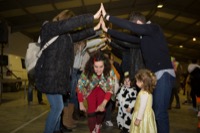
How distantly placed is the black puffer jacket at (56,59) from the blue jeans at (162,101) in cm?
105

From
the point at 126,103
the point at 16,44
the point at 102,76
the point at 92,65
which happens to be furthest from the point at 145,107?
the point at 16,44

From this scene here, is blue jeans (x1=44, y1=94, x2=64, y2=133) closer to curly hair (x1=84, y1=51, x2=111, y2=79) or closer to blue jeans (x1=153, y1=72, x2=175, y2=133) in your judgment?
curly hair (x1=84, y1=51, x2=111, y2=79)

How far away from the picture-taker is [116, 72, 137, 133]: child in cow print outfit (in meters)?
3.68

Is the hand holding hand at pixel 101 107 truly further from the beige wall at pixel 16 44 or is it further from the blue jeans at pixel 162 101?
the beige wall at pixel 16 44

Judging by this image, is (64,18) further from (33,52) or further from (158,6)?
(158,6)

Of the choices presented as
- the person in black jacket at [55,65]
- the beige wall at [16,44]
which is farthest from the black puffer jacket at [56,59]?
the beige wall at [16,44]

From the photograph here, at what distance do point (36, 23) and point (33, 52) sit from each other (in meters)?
10.9

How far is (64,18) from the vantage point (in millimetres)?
2875

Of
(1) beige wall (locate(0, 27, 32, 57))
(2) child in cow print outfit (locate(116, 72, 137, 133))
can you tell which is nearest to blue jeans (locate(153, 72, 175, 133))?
(2) child in cow print outfit (locate(116, 72, 137, 133))

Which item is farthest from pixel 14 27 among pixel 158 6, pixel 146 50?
pixel 146 50

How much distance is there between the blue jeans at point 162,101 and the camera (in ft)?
8.93

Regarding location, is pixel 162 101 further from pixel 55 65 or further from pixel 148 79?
pixel 55 65

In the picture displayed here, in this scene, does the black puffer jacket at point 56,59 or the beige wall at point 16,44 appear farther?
the beige wall at point 16,44

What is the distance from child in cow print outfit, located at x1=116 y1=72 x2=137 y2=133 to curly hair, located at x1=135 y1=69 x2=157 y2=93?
0.88 meters
